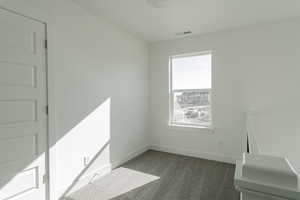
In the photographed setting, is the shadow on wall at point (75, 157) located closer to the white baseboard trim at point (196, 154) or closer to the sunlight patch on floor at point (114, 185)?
the sunlight patch on floor at point (114, 185)

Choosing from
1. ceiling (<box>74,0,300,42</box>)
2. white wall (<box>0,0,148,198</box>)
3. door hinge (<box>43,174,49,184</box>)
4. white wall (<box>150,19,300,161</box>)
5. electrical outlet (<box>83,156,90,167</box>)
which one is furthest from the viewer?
white wall (<box>150,19,300,161</box>)

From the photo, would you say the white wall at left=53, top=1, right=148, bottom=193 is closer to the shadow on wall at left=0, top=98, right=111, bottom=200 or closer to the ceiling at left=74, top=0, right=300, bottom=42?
the shadow on wall at left=0, top=98, right=111, bottom=200

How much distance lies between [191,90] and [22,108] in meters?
3.06

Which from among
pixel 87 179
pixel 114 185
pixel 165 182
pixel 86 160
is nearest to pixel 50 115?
pixel 86 160

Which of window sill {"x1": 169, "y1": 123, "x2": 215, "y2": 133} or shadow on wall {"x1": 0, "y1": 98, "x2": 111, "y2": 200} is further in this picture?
window sill {"x1": 169, "y1": 123, "x2": 215, "y2": 133}

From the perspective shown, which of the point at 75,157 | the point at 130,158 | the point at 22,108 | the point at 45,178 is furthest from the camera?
the point at 130,158

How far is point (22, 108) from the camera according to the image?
180 cm

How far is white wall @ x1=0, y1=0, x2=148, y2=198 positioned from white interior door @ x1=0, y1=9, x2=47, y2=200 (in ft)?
0.45

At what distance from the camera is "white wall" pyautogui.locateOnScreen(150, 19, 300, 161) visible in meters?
2.91

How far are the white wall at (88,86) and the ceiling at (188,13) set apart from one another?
0.30 m

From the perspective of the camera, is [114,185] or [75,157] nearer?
[75,157]

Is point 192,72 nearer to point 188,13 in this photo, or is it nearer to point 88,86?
point 188,13

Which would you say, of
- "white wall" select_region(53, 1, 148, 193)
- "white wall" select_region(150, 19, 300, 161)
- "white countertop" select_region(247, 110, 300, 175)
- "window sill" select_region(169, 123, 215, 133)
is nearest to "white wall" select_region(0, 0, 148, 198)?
"white wall" select_region(53, 1, 148, 193)

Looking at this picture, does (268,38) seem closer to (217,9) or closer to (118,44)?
(217,9)
